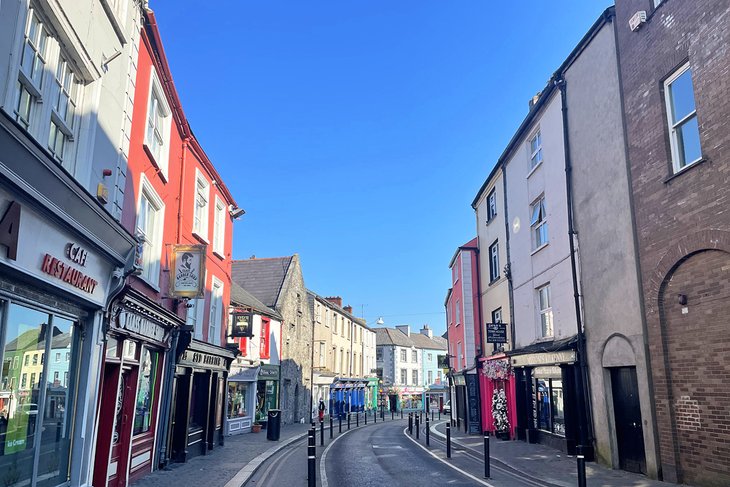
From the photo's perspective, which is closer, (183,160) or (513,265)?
(183,160)

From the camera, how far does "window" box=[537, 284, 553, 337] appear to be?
55.9 feet

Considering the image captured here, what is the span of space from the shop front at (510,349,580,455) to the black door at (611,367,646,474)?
1.71 meters

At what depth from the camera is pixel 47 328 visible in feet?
22.7

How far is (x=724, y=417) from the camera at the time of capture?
9.16m

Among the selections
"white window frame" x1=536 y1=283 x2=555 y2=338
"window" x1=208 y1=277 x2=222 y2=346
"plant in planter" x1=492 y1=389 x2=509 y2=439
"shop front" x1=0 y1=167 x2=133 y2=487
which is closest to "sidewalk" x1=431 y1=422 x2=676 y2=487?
"plant in planter" x1=492 y1=389 x2=509 y2=439

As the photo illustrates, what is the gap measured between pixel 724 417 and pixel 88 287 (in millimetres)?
10052

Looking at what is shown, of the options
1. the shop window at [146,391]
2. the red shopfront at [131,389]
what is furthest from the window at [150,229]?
the shop window at [146,391]

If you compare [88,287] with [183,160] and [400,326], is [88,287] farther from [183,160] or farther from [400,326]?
[400,326]

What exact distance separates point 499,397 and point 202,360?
11.0 meters

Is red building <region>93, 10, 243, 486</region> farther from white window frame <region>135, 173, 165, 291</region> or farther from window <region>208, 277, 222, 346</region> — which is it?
window <region>208, 277, 222, 346</region>

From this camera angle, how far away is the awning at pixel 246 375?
23562 mm

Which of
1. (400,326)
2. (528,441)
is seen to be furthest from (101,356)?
(400,326)

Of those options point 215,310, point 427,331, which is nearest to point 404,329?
point 427,331

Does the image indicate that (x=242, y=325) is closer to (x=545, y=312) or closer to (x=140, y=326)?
(x=140, y=326)
